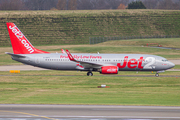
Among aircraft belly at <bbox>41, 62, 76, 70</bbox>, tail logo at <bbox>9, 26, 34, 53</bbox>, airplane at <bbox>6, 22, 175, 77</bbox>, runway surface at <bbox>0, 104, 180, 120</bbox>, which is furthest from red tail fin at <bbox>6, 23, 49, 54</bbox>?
runway surface at <bbox>0, 104, 180, 120</bbox>

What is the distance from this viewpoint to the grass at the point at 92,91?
2705 centimetres

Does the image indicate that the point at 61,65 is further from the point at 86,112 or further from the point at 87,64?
the point at 86,112

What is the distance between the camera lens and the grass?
1065 inches

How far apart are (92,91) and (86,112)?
1054 centimetres

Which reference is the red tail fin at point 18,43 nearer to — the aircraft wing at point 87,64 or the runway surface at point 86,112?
the aircraft wing at point 87,64

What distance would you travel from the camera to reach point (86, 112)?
22.4 m

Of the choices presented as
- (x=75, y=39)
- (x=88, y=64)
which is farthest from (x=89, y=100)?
(x=75, y=39)

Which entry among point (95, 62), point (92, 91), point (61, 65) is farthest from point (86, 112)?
point (61, 65)

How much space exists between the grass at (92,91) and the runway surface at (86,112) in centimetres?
206

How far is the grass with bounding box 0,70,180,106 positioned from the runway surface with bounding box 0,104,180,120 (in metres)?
2.06

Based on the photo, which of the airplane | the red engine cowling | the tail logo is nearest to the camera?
the red engine cowling

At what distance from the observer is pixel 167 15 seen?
134 m

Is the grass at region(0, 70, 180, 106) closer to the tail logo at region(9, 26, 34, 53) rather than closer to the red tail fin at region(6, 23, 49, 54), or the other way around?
the red tail fin at region(6, 23, 49, 54)

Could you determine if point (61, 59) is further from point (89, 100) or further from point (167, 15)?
point (167, 15)
